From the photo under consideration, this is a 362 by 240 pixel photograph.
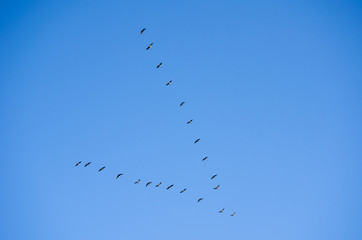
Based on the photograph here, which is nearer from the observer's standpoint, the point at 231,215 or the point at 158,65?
the point at 158,65

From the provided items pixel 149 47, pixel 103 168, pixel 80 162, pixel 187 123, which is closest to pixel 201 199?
pixel 187 123

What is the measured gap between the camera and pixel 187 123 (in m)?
38.2

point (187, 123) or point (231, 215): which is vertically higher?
point (187, 123)

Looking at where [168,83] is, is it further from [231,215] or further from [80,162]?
[231,215]

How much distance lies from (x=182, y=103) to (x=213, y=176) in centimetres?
886

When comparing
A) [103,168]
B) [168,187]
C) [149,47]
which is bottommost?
[168,187]

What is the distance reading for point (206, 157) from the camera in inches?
Result: 1516

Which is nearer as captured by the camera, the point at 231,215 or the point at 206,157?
the point at 206,157

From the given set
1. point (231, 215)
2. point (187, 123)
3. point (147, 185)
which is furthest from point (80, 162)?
point (231, 215)

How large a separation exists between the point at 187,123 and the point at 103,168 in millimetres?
10715

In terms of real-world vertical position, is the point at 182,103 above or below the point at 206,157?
above

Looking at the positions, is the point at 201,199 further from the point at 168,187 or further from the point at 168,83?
the point at 168,83

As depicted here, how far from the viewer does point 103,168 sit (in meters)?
38.8

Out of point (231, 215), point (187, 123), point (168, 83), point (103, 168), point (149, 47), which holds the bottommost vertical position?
point (231, 215)
